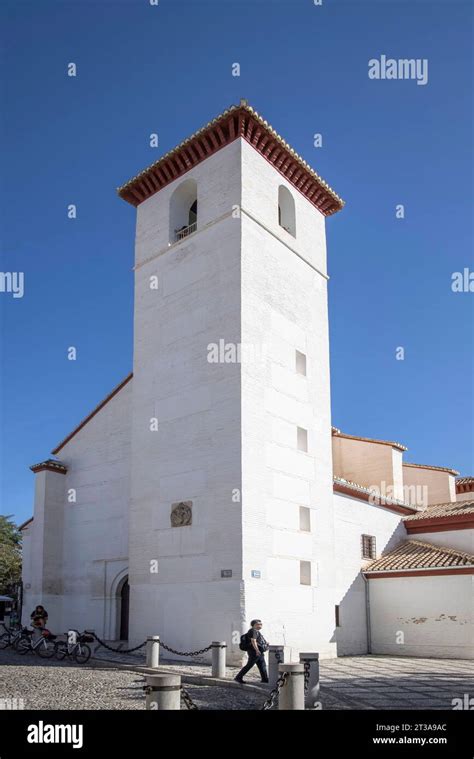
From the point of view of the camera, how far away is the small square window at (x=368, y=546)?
21812 mm

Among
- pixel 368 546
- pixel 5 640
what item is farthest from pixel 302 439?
pixel 5 640

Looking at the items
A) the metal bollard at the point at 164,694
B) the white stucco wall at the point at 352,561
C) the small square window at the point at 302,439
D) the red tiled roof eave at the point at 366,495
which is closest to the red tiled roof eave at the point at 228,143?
the small square window at the point at 302,439

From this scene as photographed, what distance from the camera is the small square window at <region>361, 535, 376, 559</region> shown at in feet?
71.6

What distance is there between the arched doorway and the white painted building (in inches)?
2.0

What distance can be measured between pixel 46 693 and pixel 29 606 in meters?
12.4

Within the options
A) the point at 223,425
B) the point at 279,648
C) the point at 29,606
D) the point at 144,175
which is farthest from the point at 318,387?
the point at 29,606

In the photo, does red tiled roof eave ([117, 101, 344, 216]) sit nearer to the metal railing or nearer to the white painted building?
the white painted building

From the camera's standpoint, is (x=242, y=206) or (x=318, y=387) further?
(x=318, y=387)

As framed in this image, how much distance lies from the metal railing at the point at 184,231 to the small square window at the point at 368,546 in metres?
11.2

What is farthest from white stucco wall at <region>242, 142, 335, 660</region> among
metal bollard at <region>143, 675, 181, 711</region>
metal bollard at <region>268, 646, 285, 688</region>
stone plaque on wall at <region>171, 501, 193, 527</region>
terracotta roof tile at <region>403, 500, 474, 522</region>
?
metal bollard at <region>143, 675, 181, 711</region>

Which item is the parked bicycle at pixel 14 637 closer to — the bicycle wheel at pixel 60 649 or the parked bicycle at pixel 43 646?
the parked bicycle at pixel 43 646

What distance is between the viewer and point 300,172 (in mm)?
21531

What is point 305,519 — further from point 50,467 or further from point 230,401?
point 50,467
